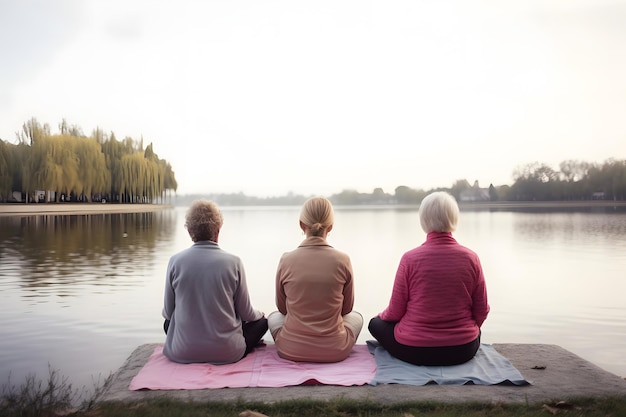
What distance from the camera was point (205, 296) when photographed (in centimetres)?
397

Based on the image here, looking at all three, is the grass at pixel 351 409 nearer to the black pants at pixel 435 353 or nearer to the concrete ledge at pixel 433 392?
the concrete ledge at pixel 433 392

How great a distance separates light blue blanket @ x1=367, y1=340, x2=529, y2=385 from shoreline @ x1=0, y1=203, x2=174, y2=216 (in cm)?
4705

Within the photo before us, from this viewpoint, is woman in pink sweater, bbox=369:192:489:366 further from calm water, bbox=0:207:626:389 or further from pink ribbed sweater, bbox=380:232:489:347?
calm water, bbox=0:207:626:389

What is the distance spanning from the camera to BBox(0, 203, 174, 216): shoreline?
151 ft

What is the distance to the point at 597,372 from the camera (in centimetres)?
394

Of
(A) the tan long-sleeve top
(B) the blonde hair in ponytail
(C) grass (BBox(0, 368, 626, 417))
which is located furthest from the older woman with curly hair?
(C) grass (BBox(0, 368, 626, 417))

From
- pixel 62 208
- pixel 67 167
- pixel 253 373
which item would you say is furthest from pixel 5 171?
pixel 253 373

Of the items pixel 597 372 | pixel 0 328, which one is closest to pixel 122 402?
pixel 597 372

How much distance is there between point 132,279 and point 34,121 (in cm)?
4117

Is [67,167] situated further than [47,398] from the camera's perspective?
Yes

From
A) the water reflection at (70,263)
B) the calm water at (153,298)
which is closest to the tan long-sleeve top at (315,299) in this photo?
the calm water at (153,298)

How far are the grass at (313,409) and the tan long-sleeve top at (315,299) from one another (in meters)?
0.81

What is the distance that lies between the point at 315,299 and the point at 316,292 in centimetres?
5

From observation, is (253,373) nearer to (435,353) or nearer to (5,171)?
(435,353)
